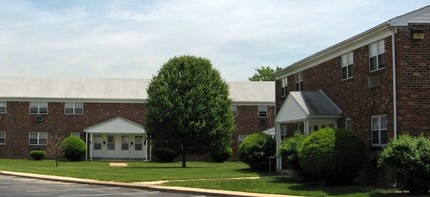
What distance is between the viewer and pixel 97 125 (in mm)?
50188

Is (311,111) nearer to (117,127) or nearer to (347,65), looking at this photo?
(347,65)

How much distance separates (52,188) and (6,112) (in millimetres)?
30283

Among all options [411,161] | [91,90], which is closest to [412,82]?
[411,161]

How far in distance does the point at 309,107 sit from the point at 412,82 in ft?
20.4

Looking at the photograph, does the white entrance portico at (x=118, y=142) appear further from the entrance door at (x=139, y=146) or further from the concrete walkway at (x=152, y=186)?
the concrete walkway at (x=152, y=186)

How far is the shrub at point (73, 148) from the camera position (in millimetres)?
47125

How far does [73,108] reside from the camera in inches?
2007

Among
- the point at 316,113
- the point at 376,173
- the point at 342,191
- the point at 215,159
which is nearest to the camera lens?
the point at 342,191

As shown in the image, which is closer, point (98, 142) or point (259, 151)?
point (259, 151)

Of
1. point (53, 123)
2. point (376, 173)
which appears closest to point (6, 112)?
point (53, 123)

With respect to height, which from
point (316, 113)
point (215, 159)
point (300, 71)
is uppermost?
point (300, 71)

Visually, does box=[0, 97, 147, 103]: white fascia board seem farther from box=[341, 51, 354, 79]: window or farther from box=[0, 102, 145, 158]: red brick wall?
box=[341, 51, 354, 79]: window

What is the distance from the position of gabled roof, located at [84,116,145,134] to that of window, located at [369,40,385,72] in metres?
29.4

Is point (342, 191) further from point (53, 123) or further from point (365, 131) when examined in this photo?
point (53, 123)
